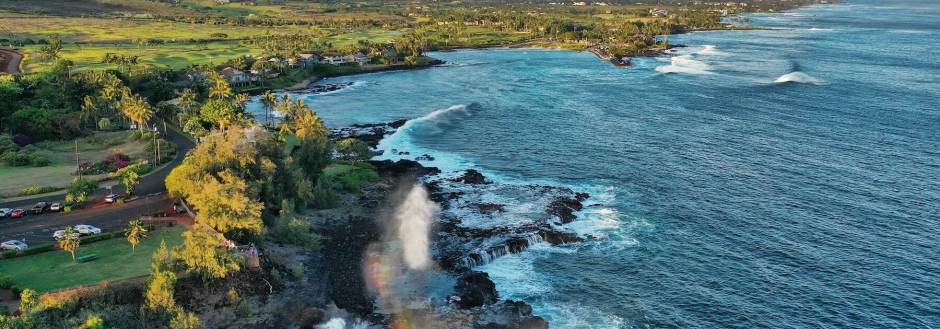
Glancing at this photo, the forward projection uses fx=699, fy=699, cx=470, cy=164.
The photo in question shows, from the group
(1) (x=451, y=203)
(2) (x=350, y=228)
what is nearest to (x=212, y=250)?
(2) (x=350, y=228)

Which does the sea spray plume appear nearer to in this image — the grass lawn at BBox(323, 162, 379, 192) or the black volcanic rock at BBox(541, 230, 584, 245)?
the grass lawn at BBox(323, 162, 379, 192)

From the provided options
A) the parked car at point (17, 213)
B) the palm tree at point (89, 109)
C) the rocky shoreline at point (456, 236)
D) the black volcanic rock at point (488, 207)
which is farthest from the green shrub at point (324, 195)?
the palm tree at point (89, 109)

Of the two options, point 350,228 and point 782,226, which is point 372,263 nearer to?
point 350,228

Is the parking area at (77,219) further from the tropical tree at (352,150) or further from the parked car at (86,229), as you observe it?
the tropical tree at (352,150)

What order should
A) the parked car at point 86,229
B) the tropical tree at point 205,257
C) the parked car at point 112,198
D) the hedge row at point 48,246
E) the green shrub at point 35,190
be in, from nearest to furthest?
the tropical tree at point 205,257 → the hedge row at point 48,246 → the parked car at point 86,229 → the parked car at point 112,198 → the green shrub at point 35,190

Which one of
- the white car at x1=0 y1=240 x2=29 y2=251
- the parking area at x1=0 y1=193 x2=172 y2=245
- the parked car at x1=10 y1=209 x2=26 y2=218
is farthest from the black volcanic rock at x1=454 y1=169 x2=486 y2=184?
the white car at x1=0 y1=240 x2=29 y2=251

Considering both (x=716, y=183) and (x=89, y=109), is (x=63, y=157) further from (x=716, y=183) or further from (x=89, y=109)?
(x=716, y=183)
